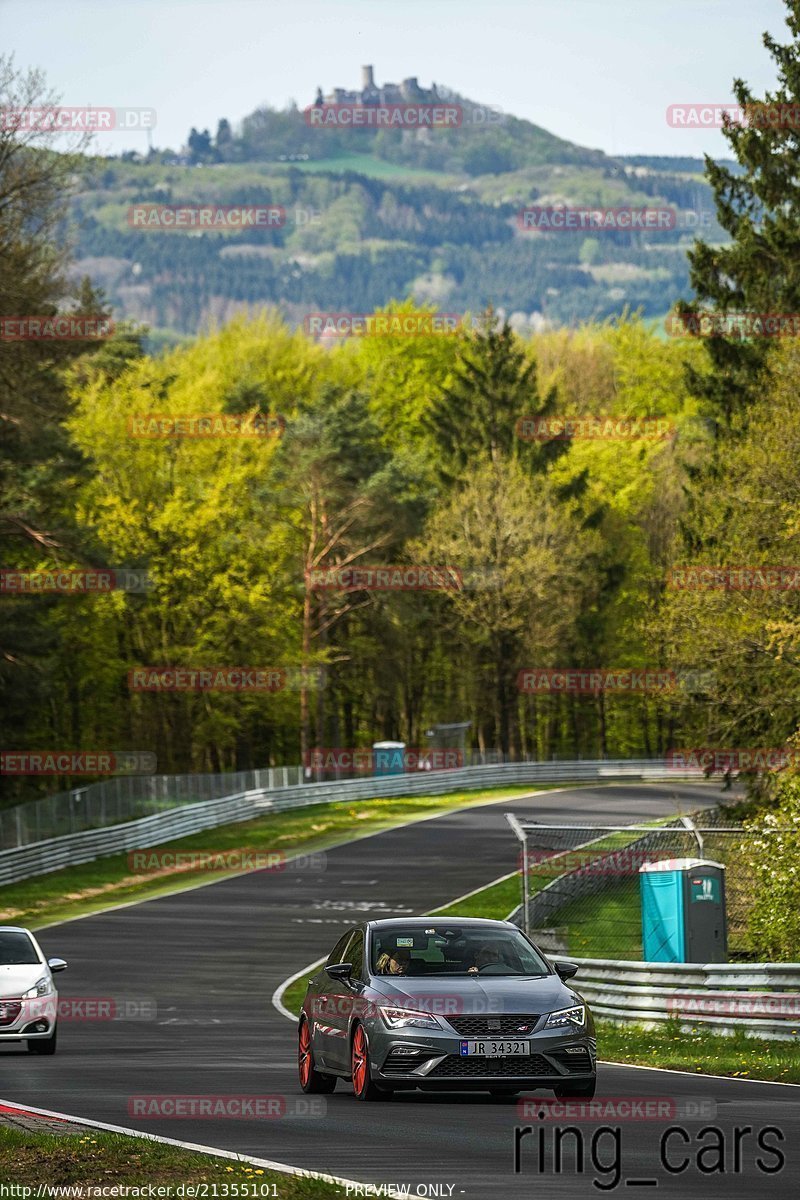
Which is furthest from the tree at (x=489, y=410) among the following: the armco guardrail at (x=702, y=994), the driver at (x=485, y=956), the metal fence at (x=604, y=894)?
the driver at (x=485, y=956)

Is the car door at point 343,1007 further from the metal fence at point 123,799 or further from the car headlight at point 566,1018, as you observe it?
the metal fence at point 123,799

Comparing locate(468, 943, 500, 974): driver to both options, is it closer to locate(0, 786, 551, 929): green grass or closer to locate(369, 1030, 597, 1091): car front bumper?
locate(369, 1030, 597, 1091): car front bumper

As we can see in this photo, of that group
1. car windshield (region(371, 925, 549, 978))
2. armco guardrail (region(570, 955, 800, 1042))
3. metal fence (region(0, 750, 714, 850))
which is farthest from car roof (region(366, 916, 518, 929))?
metal fence (region(0, 750, 714, 850))

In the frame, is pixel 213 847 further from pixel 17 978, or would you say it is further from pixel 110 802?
pixel 17 978

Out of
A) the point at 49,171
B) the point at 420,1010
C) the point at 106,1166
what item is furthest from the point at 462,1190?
the point at 49,171

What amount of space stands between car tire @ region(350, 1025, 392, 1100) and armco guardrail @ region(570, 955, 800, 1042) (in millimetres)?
5757

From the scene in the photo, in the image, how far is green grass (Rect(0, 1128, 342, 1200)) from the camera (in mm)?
9781

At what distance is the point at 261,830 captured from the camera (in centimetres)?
5938

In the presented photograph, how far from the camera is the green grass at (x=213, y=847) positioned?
44531mm

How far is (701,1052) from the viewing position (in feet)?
62.8

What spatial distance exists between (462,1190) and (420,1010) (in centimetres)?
385

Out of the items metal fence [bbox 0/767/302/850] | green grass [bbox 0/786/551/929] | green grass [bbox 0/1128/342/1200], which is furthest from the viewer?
metal fence [bbox 0/767/302/850]

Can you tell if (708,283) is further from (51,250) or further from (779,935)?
(779,935)

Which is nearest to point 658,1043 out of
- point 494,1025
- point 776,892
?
point 776,892
